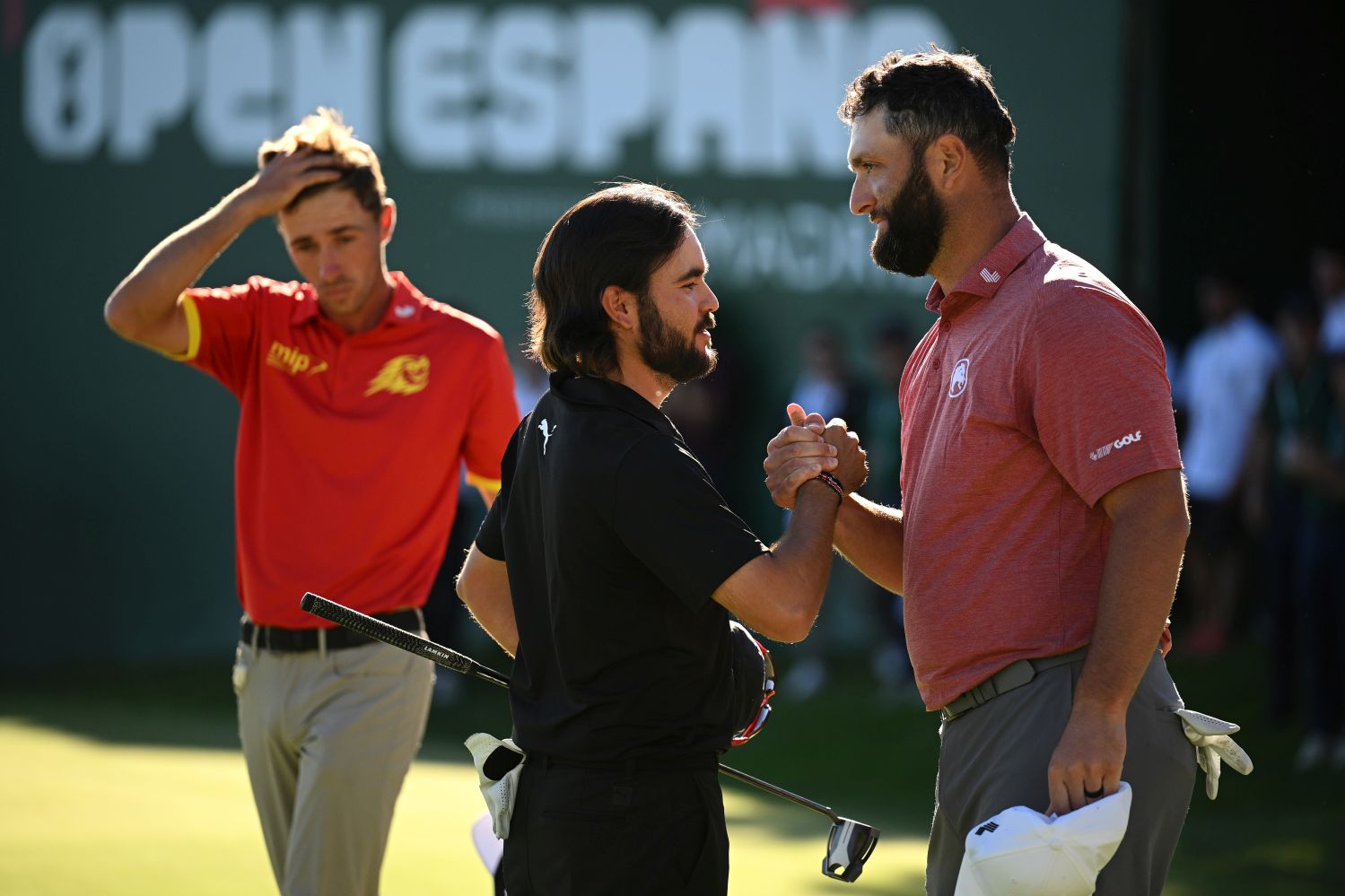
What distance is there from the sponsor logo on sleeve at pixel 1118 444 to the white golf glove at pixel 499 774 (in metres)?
1.26

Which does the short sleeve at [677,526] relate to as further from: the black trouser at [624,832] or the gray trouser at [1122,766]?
the gray trouser at [1122,766]

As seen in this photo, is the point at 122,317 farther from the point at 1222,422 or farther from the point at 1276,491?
the point at 1222,422

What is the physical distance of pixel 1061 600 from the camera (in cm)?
322

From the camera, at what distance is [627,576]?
3.21 metres

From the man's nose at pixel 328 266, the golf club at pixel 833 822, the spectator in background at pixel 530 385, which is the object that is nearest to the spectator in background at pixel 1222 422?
the spectator in background at pixel 530 385

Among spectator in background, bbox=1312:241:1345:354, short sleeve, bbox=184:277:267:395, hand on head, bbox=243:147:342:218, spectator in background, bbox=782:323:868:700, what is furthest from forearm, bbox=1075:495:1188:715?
spectator in background, bbox=782:323:868:700

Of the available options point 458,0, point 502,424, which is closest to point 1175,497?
point 502,424

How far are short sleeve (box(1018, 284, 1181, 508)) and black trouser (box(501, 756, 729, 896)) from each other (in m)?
0.92

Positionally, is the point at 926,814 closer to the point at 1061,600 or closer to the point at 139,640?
the point at 1061,600

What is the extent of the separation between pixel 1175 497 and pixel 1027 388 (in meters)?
0.35

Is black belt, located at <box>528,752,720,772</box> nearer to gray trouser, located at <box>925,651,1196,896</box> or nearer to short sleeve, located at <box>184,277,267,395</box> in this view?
gray trouser, located at <box>925,651,1196,896</box>

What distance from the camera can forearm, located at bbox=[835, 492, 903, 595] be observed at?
12.1ft

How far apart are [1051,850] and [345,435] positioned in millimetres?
2360

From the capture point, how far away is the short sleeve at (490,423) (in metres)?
4.74
